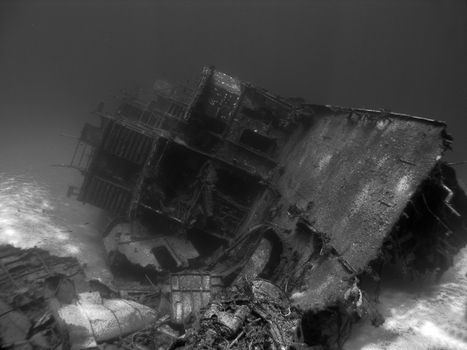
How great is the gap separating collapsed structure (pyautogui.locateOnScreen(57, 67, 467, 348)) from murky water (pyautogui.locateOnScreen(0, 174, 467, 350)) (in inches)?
32.1

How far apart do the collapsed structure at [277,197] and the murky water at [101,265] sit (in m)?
0.82

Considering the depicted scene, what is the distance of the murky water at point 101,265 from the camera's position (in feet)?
20.7

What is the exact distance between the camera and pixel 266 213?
11.3m

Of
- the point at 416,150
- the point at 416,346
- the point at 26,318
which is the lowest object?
the point at 26,318

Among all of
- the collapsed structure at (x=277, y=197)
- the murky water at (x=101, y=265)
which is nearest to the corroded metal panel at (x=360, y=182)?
the collapsed structure at (x=277, y=197)

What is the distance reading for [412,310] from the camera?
7172mm

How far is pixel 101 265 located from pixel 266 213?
24.1 feet

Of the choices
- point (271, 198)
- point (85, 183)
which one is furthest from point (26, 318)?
point (271, 198)

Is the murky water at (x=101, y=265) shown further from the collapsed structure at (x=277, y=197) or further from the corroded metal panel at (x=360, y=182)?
the corroded metal panel at (x=360, y=182)

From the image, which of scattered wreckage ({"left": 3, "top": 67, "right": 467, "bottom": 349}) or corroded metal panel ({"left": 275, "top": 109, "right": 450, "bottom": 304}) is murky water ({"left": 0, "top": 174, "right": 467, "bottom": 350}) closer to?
scattered wreckage ({"left": 3, "top": 67, "right": 467, "bottom": 349})

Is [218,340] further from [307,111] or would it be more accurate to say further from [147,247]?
[307,111]

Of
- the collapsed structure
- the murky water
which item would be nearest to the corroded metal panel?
the collapsed structure

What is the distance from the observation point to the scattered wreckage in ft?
19.1

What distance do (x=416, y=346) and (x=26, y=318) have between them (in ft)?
28.8
